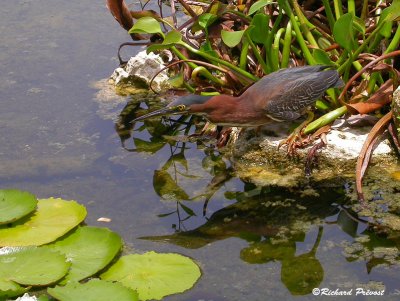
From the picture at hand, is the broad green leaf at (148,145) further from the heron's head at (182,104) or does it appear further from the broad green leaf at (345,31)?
the broad green leaf at (345,31)

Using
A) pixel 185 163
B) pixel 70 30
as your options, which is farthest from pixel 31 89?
pixel 185 163

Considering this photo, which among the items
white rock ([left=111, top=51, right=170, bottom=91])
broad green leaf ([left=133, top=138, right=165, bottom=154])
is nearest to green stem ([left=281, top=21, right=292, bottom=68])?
broad green leaf ([left=133, top=138, right=165, bottom=154])

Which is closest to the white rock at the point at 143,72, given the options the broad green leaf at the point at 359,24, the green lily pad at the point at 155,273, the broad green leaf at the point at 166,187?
the broad green leaf at the point at 166,187

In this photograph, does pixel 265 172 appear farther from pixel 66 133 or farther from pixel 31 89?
pixel 31 89

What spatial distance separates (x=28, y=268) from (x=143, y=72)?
7.41 feet

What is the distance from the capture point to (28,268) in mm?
3125

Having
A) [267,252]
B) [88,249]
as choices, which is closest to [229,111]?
[267,252]

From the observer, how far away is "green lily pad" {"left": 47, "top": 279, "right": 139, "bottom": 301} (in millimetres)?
2918

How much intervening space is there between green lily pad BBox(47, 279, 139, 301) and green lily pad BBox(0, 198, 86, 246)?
1.32 ft

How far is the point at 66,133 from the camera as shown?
455 cm

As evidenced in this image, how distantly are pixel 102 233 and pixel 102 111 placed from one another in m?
1.60

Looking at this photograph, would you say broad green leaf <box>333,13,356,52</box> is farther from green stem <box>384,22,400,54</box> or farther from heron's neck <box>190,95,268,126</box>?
heron's neck <box>190,95,268,126</box>

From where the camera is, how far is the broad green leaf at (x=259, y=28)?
13.4ft

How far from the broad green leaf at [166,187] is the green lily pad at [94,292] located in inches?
38.9
